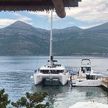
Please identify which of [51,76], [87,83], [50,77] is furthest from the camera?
[50,77]

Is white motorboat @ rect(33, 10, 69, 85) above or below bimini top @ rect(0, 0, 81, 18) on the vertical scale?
below

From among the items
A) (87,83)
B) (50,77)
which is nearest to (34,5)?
(87,83)

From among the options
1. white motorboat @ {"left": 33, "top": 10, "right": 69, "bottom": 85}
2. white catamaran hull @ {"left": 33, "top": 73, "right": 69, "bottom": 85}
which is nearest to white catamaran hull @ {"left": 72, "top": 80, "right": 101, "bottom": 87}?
white catamaran hull @ {"left": 33, "top": 73, "right": 69, "bottom": 85}


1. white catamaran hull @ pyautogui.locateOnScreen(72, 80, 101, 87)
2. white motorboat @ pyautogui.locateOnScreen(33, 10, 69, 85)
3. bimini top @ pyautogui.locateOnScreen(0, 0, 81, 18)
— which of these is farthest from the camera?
white motorboat @ pyautogui.locateOnScreen(33, 10, 69, 85)

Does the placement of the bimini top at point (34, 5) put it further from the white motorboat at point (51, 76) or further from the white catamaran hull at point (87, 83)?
the white motorboat at point (51, 76)

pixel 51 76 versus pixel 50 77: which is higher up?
pixel 51 76

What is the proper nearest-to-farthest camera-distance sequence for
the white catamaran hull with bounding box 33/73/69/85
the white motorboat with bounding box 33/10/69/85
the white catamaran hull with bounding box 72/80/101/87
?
the white catamaran hull with bounding box 72/80/101/87
the white catamaran hull with bounding box 33/73/69/85
the white motorboat with bounding box 33/10/69/85

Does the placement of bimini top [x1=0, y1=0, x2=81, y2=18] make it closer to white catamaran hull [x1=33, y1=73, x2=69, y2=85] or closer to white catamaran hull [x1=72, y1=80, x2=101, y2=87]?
white catamaran hull [x1=72, y1=80, x2=101, y2=87]

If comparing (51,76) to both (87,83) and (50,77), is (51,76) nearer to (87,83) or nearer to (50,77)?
(50,77)

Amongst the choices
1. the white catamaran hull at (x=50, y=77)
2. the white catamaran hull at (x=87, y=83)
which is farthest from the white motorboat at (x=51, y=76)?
the white catamaran hull at (x=87, y=83)

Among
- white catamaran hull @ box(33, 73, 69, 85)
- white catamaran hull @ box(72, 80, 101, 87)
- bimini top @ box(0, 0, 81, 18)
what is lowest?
white catamaran hull @ box(72, 80, 101, 87)

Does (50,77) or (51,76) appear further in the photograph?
(50,77)

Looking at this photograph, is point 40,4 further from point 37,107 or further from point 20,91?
point 20,91

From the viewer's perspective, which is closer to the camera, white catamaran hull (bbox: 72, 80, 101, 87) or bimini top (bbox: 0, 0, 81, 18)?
bimini top (bbox: 0, 0, 81, 18)
